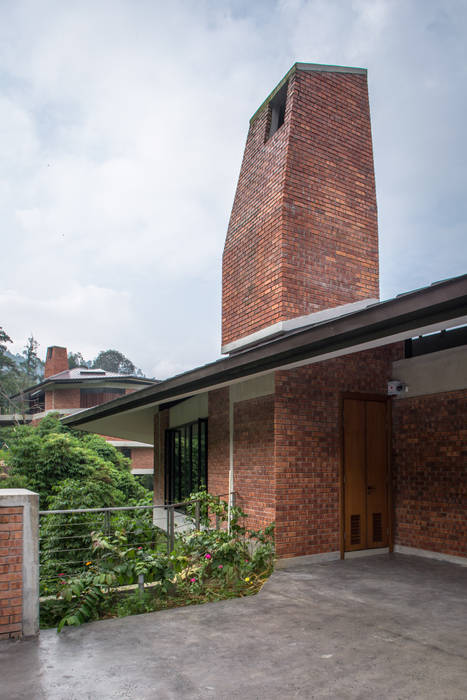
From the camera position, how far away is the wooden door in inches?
296

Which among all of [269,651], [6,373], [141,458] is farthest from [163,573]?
[6,373]

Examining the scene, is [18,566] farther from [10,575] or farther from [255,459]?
[255,459]

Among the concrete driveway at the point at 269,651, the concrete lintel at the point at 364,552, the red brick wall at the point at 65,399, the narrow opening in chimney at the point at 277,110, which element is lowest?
the concrete lintel at the point at 364,552

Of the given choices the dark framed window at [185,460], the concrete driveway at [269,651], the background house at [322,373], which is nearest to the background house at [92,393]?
the dark framed window at [185,460]

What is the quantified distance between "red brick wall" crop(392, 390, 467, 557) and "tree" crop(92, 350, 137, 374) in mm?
70965

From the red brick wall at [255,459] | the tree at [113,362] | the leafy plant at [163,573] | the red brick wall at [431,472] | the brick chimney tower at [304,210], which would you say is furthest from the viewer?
the tree at [113,362]

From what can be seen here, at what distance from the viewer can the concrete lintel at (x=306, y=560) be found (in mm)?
6777

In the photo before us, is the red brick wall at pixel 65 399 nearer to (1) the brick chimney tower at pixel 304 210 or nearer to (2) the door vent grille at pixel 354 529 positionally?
(1) the brick chimney tower at pixel 304 210

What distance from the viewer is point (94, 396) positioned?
32.0m

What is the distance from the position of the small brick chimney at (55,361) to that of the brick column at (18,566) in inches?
1355

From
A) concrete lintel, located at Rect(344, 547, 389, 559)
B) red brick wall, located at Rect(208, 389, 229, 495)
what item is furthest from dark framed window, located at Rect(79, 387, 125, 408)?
concrete lintel, located at Rect(344, 547, 389, 559)

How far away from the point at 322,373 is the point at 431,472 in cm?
201

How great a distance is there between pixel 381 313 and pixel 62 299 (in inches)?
3000

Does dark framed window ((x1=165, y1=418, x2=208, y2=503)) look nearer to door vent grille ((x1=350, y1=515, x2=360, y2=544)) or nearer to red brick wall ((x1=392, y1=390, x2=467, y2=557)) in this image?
door vent grille ((x1=350, y1=515, x2=360, y2=544))
